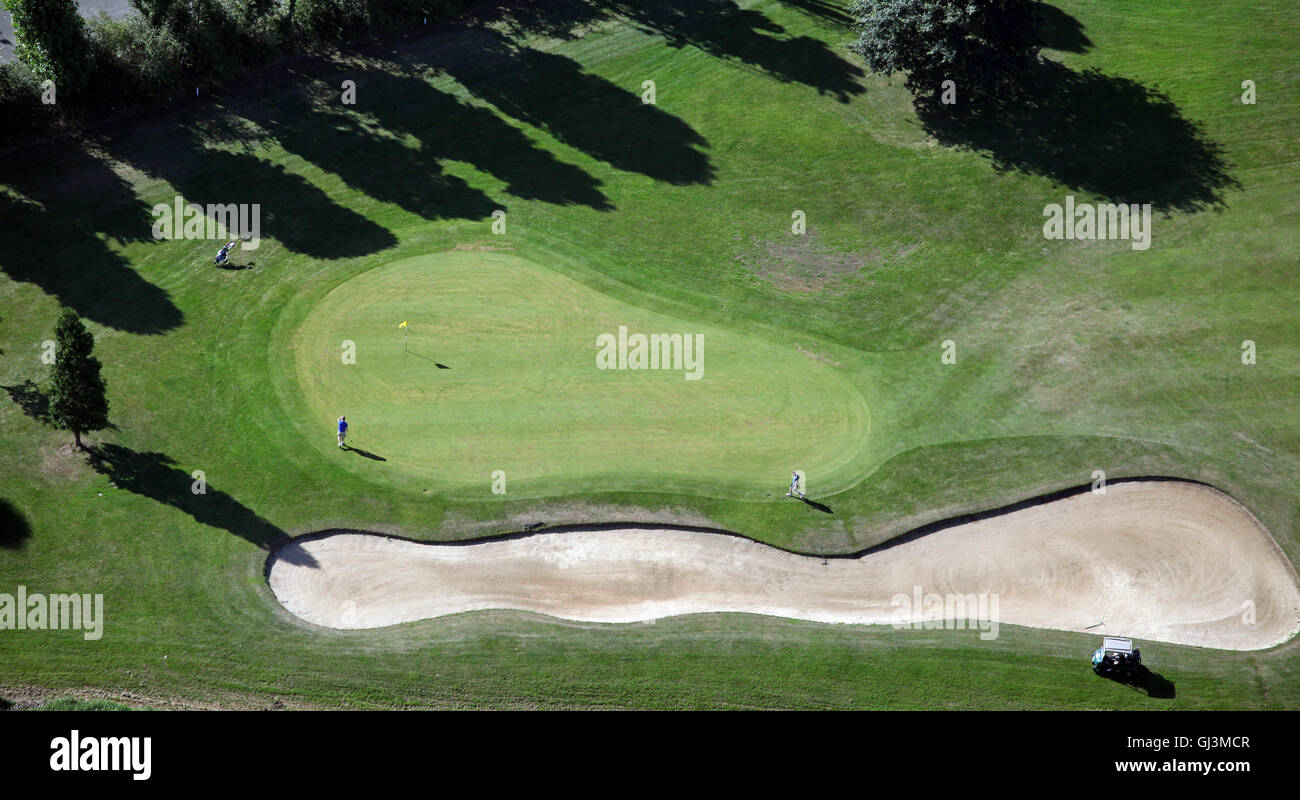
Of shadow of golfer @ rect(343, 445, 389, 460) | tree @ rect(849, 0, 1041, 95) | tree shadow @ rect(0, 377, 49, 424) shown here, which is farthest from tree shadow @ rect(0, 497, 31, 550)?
tree @ rect(849, 0, 1041, 95)

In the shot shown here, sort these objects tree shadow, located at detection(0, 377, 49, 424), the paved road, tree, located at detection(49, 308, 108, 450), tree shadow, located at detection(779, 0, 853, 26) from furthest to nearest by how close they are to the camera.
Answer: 1. tree shadow, located at detection(779, 0, 853, 26)
2. the paved road
3. tree shadow, located at detection(0, 377, 49, 424)
4. tree, located at detection(49, 308, 108, 450)

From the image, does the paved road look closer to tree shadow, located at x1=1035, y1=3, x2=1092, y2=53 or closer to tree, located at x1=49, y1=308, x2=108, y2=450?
tree, located at x1=49, y1=308, x2=108, y2=450

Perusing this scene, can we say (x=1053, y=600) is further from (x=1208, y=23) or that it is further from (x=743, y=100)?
(x=1208, y=23)

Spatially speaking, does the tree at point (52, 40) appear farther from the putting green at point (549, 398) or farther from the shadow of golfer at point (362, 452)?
the shadow of golfer at point (362, 452)

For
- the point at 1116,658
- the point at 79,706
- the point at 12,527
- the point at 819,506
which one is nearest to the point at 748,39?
the point at 819,506

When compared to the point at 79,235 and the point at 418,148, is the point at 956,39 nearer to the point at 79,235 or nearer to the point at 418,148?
the point at 418,148

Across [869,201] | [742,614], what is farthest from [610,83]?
[742,614]

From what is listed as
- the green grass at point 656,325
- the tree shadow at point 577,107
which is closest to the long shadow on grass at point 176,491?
the green grass at point 656,325
